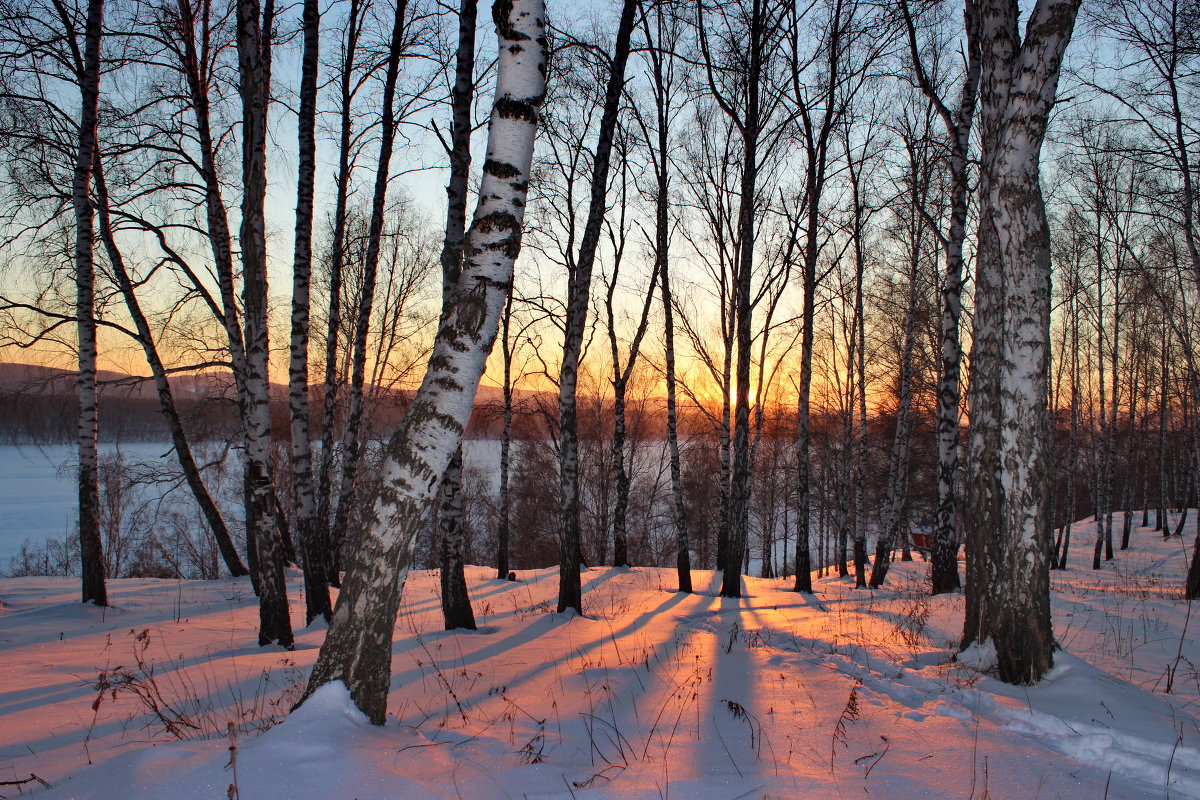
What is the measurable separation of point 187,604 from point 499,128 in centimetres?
1105

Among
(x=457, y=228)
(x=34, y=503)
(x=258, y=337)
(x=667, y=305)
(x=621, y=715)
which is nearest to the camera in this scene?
(x=621, y=715)

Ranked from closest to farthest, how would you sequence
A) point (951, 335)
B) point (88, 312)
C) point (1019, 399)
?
point (1019, 399), point (88, 312), point (951, 335)

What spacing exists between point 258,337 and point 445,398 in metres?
4.75

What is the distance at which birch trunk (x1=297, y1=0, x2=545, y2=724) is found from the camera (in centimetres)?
316

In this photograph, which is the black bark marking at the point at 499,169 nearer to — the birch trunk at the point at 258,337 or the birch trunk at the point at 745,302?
the birch trunk at the point at 258,337

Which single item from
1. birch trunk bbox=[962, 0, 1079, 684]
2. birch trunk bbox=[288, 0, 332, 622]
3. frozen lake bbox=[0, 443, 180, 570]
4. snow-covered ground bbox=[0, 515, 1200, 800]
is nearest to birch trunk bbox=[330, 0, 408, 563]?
birch trunk bbox=[288, 0, 332, 622]

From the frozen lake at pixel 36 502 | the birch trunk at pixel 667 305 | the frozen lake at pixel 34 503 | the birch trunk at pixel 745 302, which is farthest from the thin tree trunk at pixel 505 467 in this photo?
the frozen lake at pixel 34 503

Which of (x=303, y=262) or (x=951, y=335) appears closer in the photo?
(x=303, y=262)

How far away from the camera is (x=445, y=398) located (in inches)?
127

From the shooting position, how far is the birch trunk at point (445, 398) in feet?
10.4

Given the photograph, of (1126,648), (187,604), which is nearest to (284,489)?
(187,604)

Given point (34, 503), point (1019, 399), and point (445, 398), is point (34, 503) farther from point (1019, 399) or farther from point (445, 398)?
point (1019, 399)

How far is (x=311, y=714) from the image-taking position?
296 cm

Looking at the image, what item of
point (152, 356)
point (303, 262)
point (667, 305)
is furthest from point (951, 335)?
point (152, 356)
